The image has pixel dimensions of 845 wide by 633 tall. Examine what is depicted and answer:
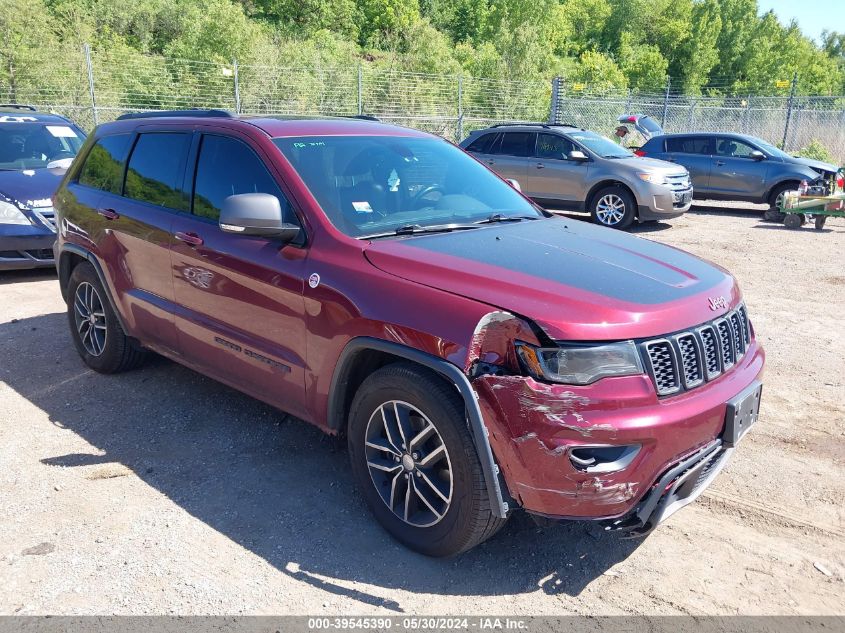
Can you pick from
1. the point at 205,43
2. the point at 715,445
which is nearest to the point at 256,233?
the point at 715,445

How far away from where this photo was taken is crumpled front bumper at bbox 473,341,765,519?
2590 mm

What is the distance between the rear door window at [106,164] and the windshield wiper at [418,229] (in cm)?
232

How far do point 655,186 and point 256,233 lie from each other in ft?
31.9

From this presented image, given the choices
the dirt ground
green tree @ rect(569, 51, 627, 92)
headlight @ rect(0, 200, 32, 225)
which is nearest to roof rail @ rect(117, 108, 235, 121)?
the dirt ground

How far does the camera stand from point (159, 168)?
446cm

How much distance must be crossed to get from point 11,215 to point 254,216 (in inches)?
224

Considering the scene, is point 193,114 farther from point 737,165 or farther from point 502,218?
point 737,165

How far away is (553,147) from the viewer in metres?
12.7

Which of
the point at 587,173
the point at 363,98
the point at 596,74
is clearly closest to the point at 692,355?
the point at 587,173

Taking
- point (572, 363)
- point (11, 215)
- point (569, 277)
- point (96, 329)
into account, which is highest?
point (569, 277)

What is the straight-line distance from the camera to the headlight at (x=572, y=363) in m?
2.63

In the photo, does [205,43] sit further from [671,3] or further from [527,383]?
[671,3]

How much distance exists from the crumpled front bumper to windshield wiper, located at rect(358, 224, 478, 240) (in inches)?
41.7

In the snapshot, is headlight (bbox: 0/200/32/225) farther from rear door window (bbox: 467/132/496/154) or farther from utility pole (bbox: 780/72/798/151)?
utility pole (bbox: 780/72/798/151)
